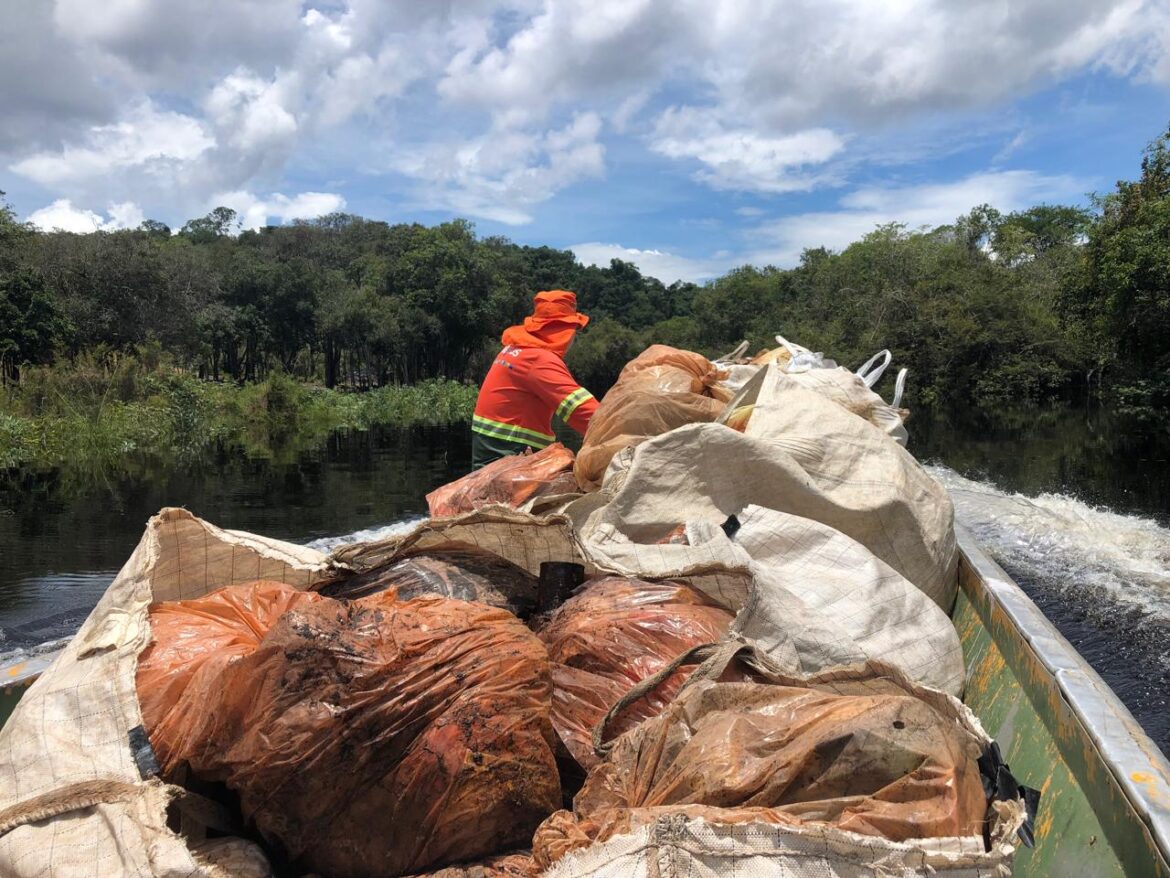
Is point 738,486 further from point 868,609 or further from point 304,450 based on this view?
point 304,450

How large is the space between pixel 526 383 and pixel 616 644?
271cm

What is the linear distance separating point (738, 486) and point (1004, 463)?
12.7 meters

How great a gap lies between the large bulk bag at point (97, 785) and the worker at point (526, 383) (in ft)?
9.00

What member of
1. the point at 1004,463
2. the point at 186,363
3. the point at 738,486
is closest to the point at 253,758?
the point at 738,486

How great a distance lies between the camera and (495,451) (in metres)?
4.64

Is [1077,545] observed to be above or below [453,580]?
below

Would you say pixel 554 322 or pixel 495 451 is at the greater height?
pixel 554 322

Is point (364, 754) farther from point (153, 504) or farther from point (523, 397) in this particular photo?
point (153, 504)

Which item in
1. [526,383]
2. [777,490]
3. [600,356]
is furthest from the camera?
[600,356]

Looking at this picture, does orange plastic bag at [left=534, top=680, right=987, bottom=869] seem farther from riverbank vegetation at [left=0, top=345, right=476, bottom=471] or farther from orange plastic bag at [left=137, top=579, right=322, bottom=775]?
riverbank vegetation at [left=0, top=345, right=476, bottom=471]

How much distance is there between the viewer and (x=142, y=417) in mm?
18500

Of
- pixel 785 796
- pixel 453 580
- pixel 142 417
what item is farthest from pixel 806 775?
pixel 142 417

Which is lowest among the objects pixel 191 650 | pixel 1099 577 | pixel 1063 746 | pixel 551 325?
pixel 1099 577

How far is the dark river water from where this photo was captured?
5109mm
